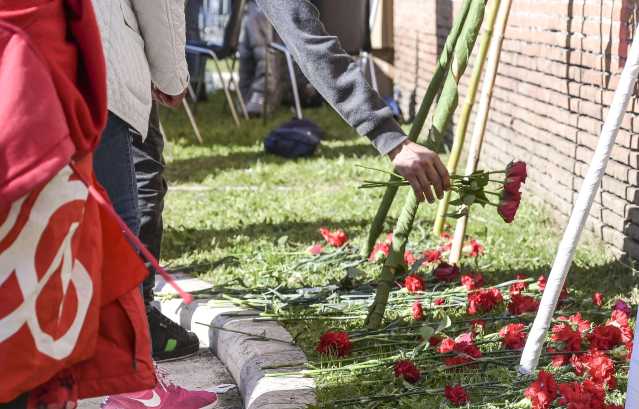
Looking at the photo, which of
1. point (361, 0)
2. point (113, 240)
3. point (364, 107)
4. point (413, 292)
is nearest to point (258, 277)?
point (413, 292)

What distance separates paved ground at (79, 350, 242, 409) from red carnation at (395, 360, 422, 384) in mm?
602

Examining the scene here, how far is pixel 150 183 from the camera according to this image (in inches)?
139

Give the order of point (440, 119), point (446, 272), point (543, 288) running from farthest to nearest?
point (446, 272), point (543, 288), point (440, 119)

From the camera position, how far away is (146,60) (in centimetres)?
270

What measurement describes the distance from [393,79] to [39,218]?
9.02m

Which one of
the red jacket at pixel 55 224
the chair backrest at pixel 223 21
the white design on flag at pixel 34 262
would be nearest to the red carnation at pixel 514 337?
the red jacket at pixel 55 224

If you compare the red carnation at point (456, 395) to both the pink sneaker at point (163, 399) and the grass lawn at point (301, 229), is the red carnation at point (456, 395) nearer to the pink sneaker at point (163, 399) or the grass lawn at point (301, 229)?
the grass lawn at point (301, 229)

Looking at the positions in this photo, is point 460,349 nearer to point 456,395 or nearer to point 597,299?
Result: point 456,395

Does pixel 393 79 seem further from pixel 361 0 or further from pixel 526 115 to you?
pixel 526 115

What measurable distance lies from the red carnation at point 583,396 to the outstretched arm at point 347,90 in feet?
1.92

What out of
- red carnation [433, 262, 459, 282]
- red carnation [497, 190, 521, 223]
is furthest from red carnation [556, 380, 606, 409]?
red carnation [433, 262, 459, 282]

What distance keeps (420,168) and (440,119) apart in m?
0.71

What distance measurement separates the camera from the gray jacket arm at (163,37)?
2627 millimetres

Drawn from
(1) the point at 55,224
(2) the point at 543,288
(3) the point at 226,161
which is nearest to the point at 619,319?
(2) the point at 543,288
